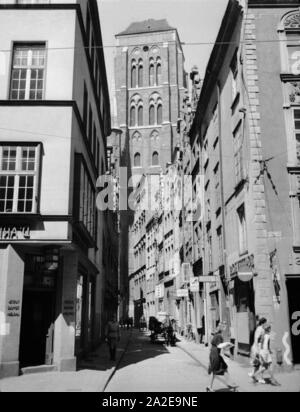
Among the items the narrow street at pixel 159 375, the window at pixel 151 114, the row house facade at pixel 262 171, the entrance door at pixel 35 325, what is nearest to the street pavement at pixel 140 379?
the narrow street at pixel 159 375

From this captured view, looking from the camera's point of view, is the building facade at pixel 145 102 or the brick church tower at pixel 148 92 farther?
the brick church tower at pixel 148 92

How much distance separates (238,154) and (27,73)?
30.3 feet

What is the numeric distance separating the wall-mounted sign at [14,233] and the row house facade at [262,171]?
7798mm

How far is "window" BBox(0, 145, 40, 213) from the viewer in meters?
16.3

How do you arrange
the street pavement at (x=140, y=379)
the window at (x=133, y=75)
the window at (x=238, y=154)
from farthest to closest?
1. the window at (x=133, y=75)
2. the window at (x=238, y=154)
3. the street pavement at (x=140, y=379)

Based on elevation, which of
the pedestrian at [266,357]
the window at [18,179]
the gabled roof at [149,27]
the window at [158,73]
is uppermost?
the gabled roof at [149,27]

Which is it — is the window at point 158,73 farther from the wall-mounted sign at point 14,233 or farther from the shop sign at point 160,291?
the wall-mounted sign at point 14,233

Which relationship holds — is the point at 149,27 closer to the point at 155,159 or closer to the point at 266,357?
the point at 155,159

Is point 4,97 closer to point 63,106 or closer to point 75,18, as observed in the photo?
point 63,106

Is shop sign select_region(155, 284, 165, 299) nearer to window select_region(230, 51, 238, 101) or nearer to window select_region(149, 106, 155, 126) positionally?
window select_region(230, 51, 238, 101)

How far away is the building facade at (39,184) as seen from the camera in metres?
16.1

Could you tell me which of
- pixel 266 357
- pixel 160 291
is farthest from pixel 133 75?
pixel 266 357

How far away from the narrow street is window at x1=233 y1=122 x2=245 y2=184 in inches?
310

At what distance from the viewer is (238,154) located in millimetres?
21234
